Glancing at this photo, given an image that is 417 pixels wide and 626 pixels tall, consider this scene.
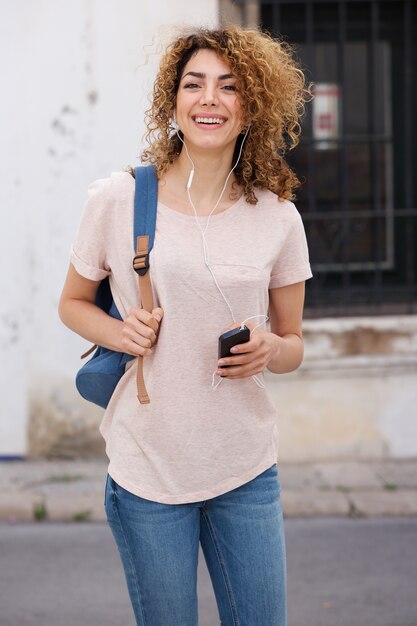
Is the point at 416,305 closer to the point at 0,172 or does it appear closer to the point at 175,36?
the point at 0,172

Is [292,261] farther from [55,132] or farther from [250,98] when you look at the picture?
[55,132]

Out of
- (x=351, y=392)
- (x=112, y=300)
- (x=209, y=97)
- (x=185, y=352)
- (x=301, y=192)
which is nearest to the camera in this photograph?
(x=185, y=352)

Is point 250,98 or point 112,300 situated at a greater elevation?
point 250,98

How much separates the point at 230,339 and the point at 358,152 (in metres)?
5.08

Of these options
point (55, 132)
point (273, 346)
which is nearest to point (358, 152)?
point (55, 132)

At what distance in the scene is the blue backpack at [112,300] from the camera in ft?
8.30

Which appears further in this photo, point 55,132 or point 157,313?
point 55,132

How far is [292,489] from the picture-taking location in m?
6.29

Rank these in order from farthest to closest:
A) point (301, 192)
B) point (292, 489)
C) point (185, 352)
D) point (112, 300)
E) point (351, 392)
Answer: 1. point (301, 192)
2. point (351, 392)
3. point (292, 489)
4. point (112, 300)
5. point (185, 352)

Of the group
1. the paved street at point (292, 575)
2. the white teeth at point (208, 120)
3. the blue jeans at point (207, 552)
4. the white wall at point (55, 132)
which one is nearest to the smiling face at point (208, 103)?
the white teeth at point (208, 120)

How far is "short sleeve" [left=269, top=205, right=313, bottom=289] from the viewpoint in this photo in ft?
8.87

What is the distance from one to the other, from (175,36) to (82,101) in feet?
13.2

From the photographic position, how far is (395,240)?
24.3 feet

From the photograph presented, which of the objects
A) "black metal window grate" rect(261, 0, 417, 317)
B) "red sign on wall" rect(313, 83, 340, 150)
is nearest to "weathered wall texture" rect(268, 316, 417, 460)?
"black metal window grate" rect(261, 0, 417, 317)
